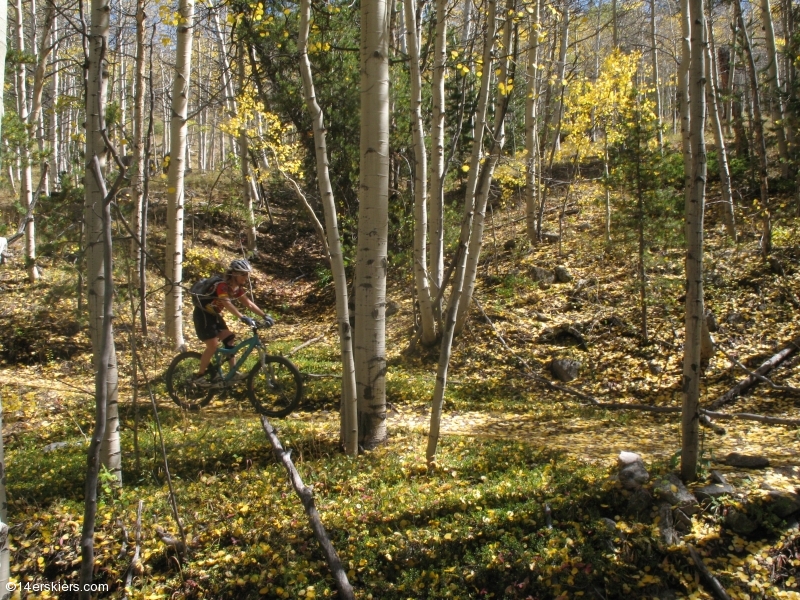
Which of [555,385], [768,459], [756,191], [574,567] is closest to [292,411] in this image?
[555,385]

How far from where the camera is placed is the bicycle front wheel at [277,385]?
6648 millimetres

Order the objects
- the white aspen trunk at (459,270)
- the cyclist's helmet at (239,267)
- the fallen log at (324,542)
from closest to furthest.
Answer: the fallen log at (324,542), the white aspen trunk at (459,270), the cyclist's helmet at (239,267)

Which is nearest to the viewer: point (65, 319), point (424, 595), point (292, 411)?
point (424, 595)

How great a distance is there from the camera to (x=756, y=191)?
13461mm

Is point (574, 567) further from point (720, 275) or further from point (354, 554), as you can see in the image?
point (720, 275)

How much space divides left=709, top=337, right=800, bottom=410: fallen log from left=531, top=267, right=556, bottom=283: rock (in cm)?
492

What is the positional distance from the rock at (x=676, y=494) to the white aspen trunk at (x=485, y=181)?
263cm

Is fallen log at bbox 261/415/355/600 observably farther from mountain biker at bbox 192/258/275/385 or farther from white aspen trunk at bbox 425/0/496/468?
mountain biker at bbox 192/258/275/385

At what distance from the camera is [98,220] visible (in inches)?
161

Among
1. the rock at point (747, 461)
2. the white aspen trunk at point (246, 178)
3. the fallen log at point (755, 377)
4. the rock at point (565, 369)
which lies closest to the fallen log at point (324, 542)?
the rock at point (747, 461)

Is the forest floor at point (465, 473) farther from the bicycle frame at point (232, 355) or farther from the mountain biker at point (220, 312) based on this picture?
the mountain biker at point (220, 312)

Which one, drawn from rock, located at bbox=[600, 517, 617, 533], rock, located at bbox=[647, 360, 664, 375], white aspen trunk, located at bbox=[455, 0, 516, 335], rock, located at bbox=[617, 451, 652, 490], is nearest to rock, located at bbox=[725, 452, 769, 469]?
rock, located at bbox=[617, 451, 652, 490]

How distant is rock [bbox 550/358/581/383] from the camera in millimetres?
8336

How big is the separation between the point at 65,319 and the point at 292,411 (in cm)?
670
